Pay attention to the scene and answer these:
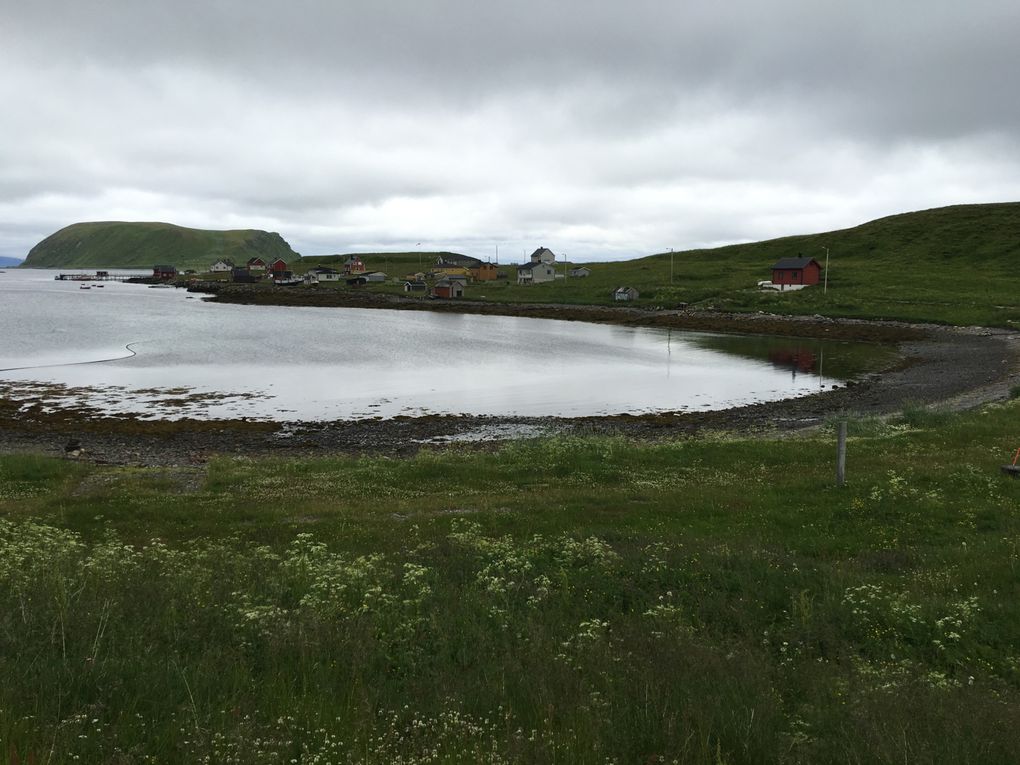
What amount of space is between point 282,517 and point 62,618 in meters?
10.1

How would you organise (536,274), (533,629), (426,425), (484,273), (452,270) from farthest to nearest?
(484,273), (452,270), (536,274), (426,425), (533,629)

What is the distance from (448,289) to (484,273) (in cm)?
3809

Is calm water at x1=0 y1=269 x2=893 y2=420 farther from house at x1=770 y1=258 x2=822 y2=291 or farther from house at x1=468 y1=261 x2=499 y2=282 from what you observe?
house at x1=468 y1=261 x2=499 y2=282

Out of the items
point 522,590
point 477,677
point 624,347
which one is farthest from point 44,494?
point 624,347

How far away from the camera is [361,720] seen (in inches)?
258

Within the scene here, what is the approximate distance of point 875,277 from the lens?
12700 centimetres

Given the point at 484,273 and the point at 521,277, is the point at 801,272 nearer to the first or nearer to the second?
the point at 521,277

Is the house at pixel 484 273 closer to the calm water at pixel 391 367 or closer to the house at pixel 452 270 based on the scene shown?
the house at pixel 452 270

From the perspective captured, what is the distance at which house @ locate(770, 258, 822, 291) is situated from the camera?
124562 mm

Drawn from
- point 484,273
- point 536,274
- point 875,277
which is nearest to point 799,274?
point 875,277

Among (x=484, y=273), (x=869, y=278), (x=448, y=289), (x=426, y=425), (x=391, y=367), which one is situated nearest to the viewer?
(x=426, y=425)

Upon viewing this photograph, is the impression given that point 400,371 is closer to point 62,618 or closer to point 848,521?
point 848,521

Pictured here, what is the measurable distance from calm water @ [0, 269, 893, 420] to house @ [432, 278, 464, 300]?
43.1 meters

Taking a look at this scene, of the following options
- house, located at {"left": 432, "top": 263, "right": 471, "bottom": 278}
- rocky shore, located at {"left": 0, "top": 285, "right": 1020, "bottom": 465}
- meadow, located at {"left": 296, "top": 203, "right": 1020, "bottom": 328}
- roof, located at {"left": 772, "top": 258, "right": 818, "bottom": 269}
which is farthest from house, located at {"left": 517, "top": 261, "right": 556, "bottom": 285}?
rocky shore, located at {"left": 0, "top": 285, "right": 1020, "bottom": 465}
